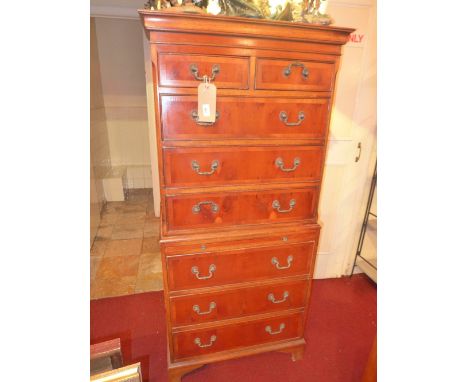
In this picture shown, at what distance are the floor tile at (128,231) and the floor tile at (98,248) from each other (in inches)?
6.2

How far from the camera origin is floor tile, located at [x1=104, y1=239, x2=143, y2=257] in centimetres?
272

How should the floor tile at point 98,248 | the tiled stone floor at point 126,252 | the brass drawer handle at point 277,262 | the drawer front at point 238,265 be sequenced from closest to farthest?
the drawer front at point 238,265, the brass drawer handle at point 277,262, the tiled stone floor at point 126,252, the floor tile at point 98,248

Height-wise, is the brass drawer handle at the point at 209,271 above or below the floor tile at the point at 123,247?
above

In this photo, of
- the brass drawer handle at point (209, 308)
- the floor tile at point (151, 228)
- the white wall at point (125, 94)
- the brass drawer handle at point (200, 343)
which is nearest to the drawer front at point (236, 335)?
the brass drawer handle at point (200, 343)

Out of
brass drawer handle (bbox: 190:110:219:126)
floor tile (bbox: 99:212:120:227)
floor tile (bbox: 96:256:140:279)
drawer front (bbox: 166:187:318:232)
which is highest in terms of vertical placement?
brass drawer handle (bbox: 190:110:219:126)

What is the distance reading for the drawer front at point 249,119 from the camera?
1.02 m

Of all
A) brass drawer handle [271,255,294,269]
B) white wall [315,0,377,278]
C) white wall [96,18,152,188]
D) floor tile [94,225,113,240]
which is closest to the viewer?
brass drawer handle [271,255,294,269]

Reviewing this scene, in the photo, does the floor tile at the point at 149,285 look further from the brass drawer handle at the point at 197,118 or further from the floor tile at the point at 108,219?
the brass drawer handle at the point at 197,118

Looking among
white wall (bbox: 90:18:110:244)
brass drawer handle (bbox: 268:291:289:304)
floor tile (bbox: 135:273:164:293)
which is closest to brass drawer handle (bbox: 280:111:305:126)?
brass drawer handle (bbox: 268:291:289:304)

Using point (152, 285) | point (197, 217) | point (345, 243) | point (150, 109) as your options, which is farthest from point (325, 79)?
point (150, 109)

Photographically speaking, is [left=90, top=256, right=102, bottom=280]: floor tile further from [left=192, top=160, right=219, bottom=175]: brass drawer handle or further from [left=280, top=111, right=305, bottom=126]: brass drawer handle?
[left=280, top=111, right=305, bottom=126]: brass drawer handle
